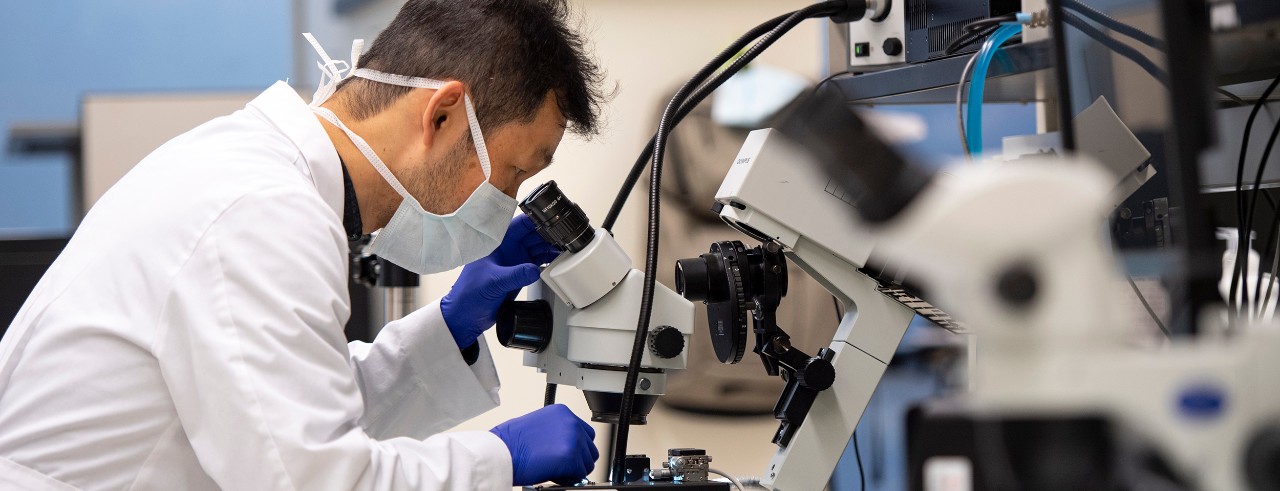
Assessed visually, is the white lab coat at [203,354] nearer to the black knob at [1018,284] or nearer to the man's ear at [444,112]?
the man's ear at [444,112]

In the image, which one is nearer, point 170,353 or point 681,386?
point 170,353

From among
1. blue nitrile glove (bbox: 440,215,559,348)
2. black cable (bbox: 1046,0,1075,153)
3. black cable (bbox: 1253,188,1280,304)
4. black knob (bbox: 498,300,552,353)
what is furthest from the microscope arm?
black cable (bbox: 1046,0,1075,153)

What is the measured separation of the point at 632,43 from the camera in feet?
9.29

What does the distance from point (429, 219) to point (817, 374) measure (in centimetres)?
58

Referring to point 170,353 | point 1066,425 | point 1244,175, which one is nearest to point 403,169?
point 170,353

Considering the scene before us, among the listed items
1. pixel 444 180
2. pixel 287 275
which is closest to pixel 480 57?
pixel 444 180

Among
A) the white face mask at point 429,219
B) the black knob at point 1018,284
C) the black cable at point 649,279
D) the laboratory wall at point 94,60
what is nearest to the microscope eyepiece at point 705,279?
the black cable at point 649,279

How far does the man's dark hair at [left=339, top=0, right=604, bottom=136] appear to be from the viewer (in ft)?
4.30

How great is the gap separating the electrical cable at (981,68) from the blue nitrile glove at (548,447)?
24.0 inches

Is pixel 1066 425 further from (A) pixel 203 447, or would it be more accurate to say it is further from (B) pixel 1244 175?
(B) pixel 1244 175

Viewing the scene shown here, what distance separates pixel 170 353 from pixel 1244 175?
1515 millimetres

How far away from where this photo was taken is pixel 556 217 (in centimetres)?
125

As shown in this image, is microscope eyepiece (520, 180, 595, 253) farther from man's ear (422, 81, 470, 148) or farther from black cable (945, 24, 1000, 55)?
black cable (945, 24, 1000, 55)

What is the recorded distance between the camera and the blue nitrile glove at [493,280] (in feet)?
4.67
